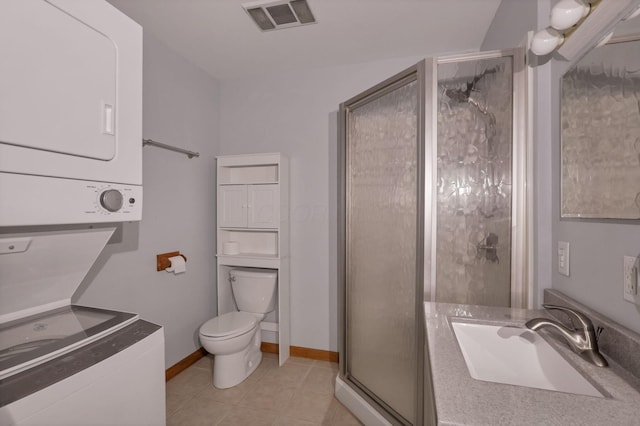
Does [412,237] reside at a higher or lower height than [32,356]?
higher

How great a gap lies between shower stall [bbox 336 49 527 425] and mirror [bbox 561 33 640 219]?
10.9 inches

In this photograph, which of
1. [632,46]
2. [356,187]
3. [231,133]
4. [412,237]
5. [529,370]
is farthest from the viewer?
[231,133]

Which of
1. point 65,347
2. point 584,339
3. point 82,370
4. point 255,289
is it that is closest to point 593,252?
point 584,339

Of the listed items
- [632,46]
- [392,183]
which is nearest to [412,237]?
[392,183]

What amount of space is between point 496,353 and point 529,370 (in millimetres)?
100

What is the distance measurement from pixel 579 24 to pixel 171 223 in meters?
2.51

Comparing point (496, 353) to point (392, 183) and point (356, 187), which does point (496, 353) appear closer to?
point (392, 183)

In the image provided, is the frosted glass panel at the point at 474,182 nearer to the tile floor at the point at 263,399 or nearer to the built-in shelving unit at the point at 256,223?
the tile floor at the point at 263,399

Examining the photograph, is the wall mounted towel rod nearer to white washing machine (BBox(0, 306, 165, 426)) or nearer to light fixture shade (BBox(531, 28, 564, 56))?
white washing machine (BBox(0, 306, 165, 426))

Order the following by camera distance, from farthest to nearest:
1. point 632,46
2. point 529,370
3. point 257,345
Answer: point 257,345
point 529,370
point 632,46

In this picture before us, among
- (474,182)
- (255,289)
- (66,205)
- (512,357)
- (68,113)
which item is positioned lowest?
(255,289)

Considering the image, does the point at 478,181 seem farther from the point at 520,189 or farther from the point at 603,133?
the point at 603,133

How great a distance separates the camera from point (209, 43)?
2.14 meters

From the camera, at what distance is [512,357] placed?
39.6 inches
